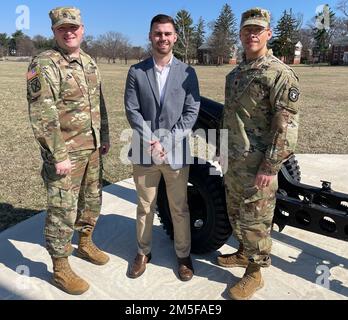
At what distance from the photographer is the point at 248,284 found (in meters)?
2.98

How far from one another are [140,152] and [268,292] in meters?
1.40

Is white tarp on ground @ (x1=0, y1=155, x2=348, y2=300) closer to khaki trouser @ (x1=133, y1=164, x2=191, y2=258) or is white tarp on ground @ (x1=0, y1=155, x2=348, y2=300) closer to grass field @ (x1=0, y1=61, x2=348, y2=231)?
khaki trouser @ (x1=133, y1=164, x2=191, y2=258)

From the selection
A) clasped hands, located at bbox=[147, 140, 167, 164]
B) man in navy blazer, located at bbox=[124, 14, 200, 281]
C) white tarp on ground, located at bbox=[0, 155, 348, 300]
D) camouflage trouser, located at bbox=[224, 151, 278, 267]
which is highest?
man in navy blazer, located at bbox=[124, 14, 200, 281]

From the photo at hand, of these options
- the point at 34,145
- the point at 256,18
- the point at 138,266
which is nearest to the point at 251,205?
the point at 138,266

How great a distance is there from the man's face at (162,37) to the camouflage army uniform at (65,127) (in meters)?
0.53

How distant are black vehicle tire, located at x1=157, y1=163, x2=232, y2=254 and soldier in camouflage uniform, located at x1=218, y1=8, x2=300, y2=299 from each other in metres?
0.23

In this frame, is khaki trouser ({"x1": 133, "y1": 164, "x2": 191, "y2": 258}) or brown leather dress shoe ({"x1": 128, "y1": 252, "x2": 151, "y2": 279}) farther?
brown leather dress shoe ({"x1": 128, "y1": 252, "x2": 151, "y2": 279})

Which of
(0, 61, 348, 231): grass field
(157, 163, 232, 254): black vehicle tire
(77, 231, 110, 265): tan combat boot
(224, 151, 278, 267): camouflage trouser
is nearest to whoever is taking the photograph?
(224, 151, 278, 267): camouflage trouser

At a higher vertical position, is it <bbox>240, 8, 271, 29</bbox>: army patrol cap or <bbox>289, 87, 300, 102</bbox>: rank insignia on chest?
<bbox>240, 8, 271, 29</bbox>: army patrol cap

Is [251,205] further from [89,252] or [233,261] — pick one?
[89,252]

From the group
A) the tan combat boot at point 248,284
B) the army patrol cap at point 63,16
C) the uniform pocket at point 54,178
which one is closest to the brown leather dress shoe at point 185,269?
the tan combat boot at point 248,284

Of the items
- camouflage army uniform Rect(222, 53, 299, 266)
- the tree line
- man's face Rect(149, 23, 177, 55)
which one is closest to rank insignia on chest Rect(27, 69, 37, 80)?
man's face Rect(149, 23, 177, 55)

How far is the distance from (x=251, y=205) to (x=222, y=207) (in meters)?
0.49

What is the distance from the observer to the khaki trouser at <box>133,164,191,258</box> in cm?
304
